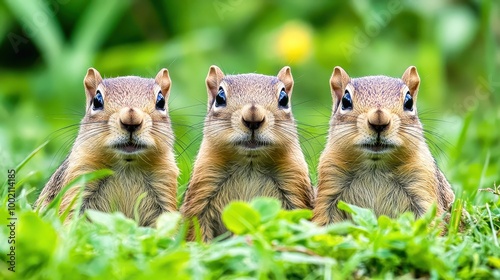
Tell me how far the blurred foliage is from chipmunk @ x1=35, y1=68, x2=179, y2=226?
8.05 feet

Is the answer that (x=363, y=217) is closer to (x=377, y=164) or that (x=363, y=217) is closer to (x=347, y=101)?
(x=377, y=164)

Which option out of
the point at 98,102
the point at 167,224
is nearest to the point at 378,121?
the point at 167,224

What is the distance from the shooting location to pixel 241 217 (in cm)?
396

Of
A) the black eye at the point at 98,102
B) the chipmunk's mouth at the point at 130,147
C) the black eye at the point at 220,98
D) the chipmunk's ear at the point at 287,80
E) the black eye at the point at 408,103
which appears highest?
the chipmunk's ear at the point at 287,80

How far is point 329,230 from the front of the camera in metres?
4.01

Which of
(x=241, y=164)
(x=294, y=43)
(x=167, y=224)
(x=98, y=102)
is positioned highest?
(x=294, y=43)

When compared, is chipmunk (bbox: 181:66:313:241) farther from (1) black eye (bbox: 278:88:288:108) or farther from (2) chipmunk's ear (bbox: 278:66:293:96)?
(2) chipmunk's ear (bbox: 278:66:293:96)

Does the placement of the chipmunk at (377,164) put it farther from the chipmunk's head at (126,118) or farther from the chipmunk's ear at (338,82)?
the chipmunk's head at (126,118)

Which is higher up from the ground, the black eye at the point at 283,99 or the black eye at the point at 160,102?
the black eye at the point at 283,99

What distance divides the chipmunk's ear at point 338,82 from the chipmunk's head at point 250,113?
25 centimetres

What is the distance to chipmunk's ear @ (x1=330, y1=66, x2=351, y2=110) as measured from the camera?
5512 mm

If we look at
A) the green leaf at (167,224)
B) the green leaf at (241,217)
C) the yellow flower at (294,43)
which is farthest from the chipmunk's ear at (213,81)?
the yellow flower at (294,43)

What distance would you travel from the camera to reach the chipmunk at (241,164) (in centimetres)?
511

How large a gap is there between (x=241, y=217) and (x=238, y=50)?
6229 mm
